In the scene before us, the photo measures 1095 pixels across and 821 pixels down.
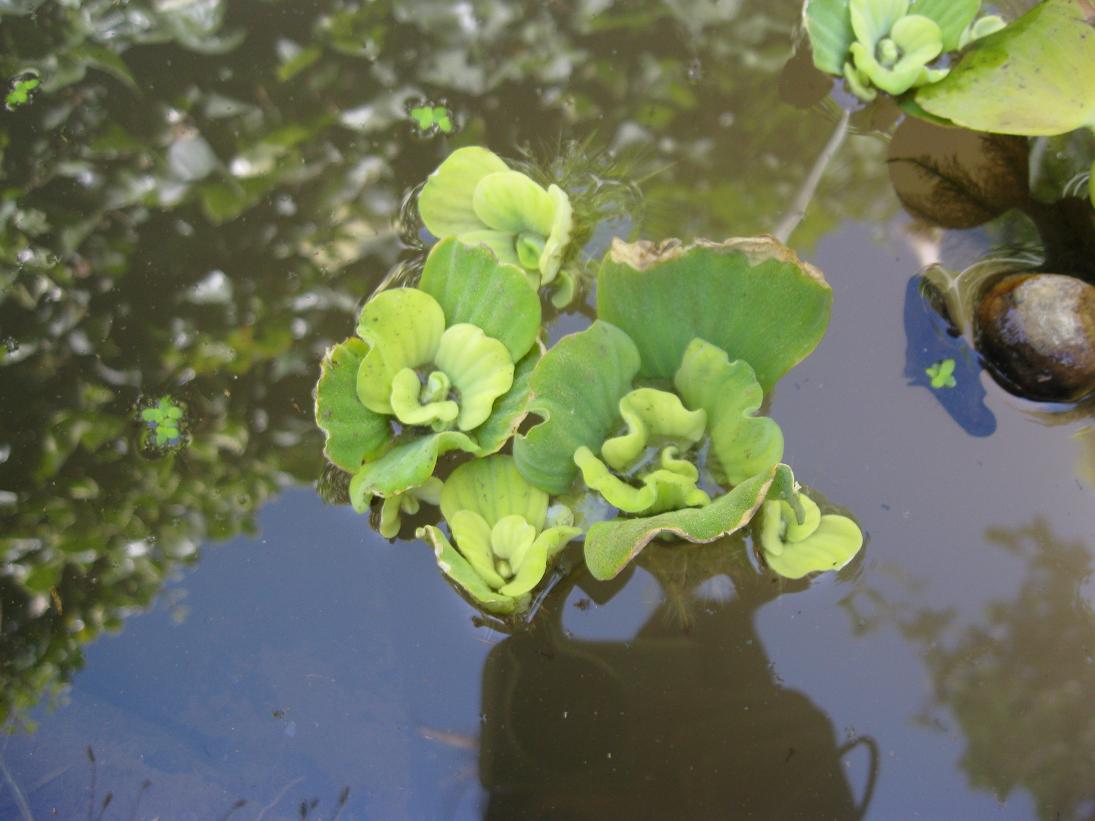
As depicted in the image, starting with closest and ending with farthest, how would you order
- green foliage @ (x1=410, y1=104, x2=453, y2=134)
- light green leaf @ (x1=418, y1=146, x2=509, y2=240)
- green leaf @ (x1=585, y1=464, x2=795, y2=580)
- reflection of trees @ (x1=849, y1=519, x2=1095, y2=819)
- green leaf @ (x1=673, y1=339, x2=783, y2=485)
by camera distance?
green leaf @ (x1=585, y1=464, x2=795, y2=580), green leaf @ (x1=673, y1=339, x2=783, y2=485), reflection of trees @ (x1=849, y1=519, x2=1095, y2=819), light green leaf @ (x1=418, y1=146, x2=509, y2=240), green foliage @ (x1=410, y1=104, x2=453, y2=134)

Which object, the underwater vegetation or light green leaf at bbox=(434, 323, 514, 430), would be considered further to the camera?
light green leaf at bbox=(434, 323, 514, 430)

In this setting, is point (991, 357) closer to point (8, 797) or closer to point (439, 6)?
point (439, 6)

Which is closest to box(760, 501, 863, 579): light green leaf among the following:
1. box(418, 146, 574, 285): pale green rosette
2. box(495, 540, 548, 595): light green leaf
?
box(495, 540, 548, 595): light green leaf

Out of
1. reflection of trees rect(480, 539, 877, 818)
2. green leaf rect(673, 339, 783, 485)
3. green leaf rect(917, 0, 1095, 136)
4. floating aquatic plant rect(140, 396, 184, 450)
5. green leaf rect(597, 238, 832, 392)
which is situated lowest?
reflection of trees rect(480, 539, 877, 818)

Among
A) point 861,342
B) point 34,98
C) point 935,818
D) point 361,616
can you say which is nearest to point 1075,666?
point 935,818

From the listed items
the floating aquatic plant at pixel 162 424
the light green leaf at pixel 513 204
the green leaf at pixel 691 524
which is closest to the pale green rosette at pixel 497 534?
the green leaf at pixel 691 524

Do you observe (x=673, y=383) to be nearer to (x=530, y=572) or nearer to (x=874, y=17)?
(x=530, y=572)

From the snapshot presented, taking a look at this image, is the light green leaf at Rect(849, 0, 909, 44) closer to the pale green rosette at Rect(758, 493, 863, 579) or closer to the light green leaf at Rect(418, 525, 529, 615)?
the pale green rosette at Rect(758, 493, 863, 579)
